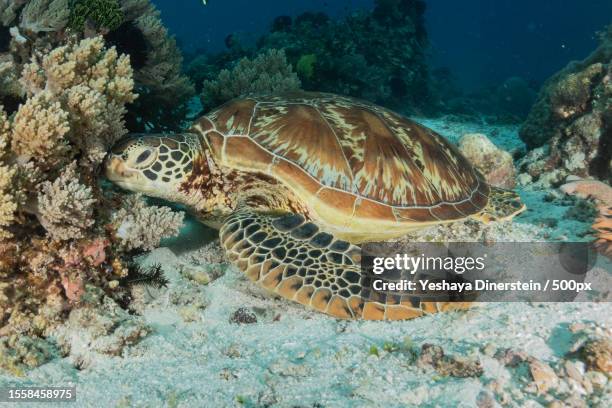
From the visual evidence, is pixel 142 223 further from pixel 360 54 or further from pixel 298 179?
pixel 360 54

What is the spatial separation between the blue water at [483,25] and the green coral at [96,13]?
41.4 metres

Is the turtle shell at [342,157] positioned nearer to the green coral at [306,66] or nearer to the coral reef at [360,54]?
the green coral at [306,66]

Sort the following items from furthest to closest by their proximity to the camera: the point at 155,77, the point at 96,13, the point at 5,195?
the point at 155,77
the point at 96,13
the point at 5,195

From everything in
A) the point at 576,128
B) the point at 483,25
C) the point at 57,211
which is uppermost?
the point at 57,211

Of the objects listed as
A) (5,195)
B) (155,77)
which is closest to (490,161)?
(155,77)

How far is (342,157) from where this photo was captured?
11.1 ft

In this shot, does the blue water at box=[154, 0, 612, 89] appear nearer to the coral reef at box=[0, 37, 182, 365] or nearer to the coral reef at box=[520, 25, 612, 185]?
the coral reef at box=[520, 25, 612, 185]

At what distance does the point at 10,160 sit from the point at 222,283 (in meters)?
1.48

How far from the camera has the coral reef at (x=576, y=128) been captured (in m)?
5.45

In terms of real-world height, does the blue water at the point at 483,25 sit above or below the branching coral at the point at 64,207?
below

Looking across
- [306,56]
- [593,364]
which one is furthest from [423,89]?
[593,364]

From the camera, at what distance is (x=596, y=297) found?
107 inches

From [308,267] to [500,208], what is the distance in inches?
87.3

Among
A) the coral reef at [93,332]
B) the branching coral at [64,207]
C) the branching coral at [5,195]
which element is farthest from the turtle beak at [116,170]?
the coral reef at [93,332]
